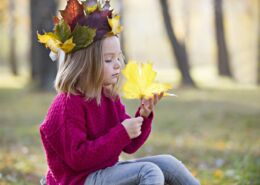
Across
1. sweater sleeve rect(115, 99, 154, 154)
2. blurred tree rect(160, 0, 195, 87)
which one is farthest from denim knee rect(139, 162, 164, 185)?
blurred tree rect(160, 0, 195, 87)

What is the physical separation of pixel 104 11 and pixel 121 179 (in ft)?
3.15

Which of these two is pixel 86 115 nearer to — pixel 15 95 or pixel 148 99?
pixel 148 99

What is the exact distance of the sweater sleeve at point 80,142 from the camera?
Answer: 3.05m

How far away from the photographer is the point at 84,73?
3211 millimetres

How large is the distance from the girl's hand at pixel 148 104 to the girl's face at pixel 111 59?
22 centimetres

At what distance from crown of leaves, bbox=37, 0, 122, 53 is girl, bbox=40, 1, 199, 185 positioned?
28 mm

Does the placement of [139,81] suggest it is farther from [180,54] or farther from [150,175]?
[180,54]

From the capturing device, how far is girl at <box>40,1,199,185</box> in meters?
3.08

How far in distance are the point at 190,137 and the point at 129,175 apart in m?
5.36

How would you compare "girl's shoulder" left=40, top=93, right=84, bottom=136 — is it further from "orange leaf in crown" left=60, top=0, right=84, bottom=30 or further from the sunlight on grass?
the sunlight on grass

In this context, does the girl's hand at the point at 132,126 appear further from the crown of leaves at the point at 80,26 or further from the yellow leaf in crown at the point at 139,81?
the crown of leaves at the point at 80,26

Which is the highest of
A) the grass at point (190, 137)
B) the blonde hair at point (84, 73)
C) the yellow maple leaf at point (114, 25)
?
the yellow maple leaf at point (114, 25)

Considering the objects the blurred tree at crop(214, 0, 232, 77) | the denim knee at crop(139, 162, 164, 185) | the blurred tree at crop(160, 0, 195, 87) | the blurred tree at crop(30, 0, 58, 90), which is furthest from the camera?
the blurred tree at crop(214, 0, 232, 77)

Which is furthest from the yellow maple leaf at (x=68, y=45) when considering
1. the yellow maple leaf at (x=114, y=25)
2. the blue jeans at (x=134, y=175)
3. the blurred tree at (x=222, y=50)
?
the blurred tree at (x=222, y=50)
